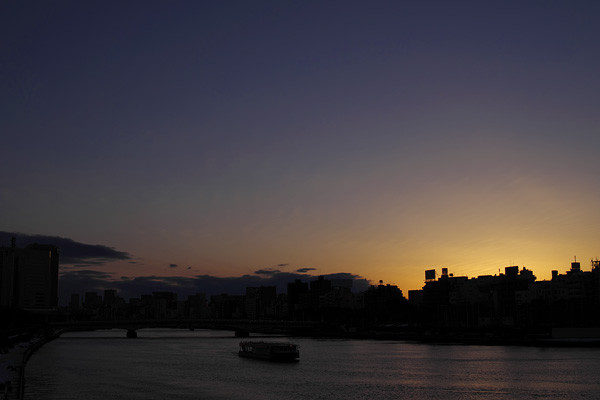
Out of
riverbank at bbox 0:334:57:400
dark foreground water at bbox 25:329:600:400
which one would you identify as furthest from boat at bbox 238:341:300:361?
riverbank at bbox 0:334:57:400

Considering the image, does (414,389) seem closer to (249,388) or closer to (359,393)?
(359,393)

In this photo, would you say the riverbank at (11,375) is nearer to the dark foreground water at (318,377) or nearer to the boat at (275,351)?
the dark foreground water at (318,377)

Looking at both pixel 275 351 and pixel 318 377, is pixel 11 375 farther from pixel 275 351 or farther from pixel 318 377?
pixel 275 351

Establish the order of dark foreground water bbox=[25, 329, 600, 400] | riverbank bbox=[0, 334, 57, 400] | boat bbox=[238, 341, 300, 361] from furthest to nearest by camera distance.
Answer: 1. boat bbox=[238, 341, 300, 361]
2. dark foreground water bbox=[25, 329, 600, 400]
3. riverbank bbox=[0, 334, 57, 400]

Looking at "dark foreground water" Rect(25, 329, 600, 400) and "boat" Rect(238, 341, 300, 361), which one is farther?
"boat" Rect(238, 341, 300, 361)

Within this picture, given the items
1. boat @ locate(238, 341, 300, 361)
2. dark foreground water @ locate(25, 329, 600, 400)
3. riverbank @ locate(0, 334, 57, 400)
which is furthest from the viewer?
boat @ locate(238, 341, 300, 361)

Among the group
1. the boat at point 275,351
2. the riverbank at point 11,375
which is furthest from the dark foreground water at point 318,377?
the boat at point 275,351

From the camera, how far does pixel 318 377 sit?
7456 cm

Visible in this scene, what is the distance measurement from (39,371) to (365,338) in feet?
402

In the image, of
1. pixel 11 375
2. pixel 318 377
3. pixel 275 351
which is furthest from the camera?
pixel 275 351

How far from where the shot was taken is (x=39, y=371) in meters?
77.6

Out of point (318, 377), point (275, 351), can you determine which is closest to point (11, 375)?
point (318, 377)

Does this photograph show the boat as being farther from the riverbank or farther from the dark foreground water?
the riverbank

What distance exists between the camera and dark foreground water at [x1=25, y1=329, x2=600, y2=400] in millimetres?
59969
